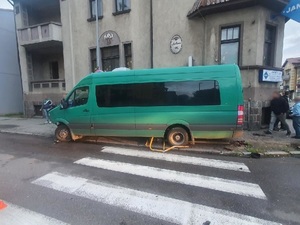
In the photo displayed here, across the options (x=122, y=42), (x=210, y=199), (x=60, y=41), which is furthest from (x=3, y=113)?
(x=210, y=199)

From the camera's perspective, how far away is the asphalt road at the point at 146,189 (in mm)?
3348

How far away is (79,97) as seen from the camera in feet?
25.9

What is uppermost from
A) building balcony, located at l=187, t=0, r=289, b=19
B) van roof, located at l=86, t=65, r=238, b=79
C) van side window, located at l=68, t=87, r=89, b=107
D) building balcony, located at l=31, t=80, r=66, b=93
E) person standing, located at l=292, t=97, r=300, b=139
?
building balcony, located at l=187, t=0, r=289, b=19

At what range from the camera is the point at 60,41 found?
14.2m

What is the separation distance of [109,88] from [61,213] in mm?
4727

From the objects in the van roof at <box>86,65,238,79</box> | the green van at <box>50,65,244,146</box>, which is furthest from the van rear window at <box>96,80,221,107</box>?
the van roof at <box>86,65,238,79</box>

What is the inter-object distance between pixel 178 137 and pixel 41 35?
12.1 metres

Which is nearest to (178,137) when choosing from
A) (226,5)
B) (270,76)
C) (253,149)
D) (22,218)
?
(253,149)

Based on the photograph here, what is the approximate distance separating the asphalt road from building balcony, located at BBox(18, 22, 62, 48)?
31.8 feet

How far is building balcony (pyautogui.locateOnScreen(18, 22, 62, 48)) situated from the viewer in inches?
542

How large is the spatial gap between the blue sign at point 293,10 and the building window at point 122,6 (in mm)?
7862

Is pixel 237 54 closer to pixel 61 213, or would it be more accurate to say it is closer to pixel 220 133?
pixel 220 133

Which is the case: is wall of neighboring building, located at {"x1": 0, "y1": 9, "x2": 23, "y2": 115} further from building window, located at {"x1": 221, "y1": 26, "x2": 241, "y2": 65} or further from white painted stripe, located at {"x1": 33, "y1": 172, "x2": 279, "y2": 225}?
building window, located at {"x1": 221, "y1": 26, "x2": 241, "y2": 65}

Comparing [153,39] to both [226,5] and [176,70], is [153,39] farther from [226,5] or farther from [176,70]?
[176,70]
